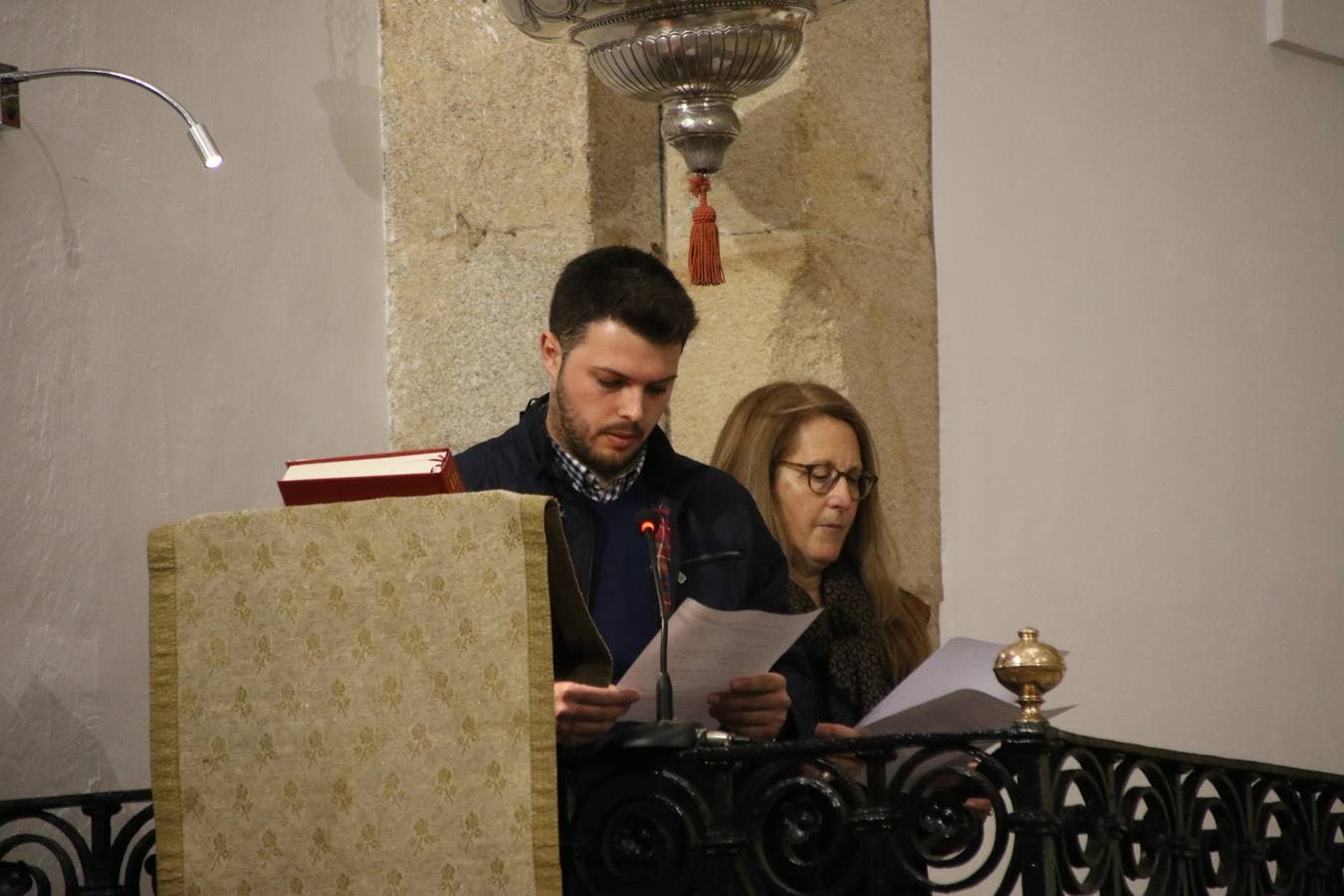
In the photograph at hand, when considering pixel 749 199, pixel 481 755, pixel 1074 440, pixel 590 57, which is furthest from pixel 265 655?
pixel 1074 440

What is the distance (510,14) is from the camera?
4.32 m

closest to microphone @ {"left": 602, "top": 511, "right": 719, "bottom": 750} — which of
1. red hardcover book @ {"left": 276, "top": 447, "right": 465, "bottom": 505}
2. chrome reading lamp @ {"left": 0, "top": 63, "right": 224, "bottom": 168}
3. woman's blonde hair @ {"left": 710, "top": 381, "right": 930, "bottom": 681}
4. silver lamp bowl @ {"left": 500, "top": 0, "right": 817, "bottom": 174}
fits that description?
red hardcover book @ {"left": 276, "top": 447, "right": 465, "bottom": 505}

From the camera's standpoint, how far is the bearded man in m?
3.46

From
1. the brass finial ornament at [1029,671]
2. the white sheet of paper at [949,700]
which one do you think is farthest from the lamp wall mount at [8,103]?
the brass finial ornament at [1029,671]

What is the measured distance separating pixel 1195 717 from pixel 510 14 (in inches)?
126

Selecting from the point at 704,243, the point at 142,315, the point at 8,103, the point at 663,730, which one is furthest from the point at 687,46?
the point at 663,730

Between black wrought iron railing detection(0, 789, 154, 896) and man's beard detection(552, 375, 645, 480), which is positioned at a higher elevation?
man's beard detection(552, 375, 645, 480)

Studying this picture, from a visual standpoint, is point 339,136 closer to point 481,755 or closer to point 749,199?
point 749,199

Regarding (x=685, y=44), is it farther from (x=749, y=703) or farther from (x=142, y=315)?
(x=749, y=703)

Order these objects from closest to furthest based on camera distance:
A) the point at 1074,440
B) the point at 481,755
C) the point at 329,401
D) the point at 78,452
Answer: the point at 481,755 → the point at 78,452 → the point at 329,401 → the point at 1074,440

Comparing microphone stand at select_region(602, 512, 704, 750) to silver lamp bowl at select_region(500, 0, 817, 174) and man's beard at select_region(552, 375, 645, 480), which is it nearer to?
man's beard at select_region(552, 375, 645, 480)

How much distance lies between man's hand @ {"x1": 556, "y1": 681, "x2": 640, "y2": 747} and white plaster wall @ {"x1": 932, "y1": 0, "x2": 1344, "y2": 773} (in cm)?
254

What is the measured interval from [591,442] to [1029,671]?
3.62 feet

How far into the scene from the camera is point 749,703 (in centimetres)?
311
